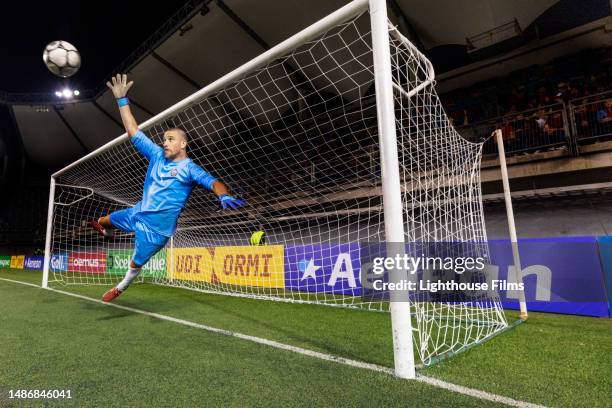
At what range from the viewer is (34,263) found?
18141mm

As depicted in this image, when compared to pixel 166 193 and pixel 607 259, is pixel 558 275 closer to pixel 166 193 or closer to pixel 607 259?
pixel 607 259

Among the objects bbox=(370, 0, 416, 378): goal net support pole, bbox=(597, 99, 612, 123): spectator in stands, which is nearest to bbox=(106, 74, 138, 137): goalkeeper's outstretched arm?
bbox=(370, 0, 416, 378): goal net support pole

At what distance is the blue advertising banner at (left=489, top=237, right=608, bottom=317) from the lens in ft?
16.8

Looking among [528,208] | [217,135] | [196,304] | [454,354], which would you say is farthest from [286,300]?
[528,208]

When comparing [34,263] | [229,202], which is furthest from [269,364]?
[34,263]

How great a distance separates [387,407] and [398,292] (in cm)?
73

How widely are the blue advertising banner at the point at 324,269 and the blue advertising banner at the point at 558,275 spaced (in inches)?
102

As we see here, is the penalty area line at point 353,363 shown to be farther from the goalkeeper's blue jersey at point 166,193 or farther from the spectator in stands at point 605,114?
the spectator in stands at point 605,114

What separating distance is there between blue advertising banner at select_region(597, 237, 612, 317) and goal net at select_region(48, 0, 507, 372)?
5.35 feet

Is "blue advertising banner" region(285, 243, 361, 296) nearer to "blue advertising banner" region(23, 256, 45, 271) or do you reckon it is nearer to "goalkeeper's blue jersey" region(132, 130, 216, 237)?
"goalkeeper's blue jersey" region(132, 130, 216, 237)

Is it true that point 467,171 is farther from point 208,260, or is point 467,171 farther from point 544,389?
point 208,260

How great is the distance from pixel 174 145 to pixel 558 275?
19.2ft

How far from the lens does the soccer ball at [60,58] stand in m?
7.00

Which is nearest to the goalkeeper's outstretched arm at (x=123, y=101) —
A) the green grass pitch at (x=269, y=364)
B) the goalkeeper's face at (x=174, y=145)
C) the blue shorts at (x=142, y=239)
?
the goalkeeper's face at (x=174, y=145)
